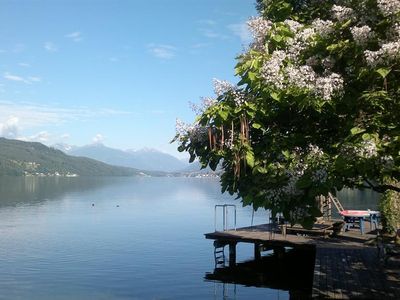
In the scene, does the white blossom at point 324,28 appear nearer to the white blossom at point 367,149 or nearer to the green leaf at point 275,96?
the green leaf at point 275,96

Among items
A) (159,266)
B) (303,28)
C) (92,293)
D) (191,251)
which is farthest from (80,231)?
(303,28)

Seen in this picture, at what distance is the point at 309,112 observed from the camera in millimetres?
10109

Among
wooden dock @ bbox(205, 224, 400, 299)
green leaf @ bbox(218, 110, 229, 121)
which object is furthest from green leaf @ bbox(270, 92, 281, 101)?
wooden dock @ bbox(205, 224, 400, 299)

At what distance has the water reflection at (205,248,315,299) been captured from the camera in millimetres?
32344

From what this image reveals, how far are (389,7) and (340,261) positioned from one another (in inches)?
720

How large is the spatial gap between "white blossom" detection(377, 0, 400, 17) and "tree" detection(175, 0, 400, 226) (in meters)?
0.02

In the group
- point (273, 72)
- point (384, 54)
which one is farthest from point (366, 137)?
point (273, 72)

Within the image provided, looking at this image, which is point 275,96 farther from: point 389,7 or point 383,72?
point 389,7

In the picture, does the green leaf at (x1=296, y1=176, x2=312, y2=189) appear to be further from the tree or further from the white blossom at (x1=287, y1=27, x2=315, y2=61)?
the white blossom at (x1=287, y1=27, x2=315, y2=61)

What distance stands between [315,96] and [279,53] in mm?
1553

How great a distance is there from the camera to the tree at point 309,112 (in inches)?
354

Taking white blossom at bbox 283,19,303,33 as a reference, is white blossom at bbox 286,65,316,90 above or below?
below

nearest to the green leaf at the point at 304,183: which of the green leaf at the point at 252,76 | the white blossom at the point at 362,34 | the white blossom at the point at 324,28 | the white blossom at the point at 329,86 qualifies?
the white blossom at the point at 329,86

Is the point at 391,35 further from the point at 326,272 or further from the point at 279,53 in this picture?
the point at 326,272
